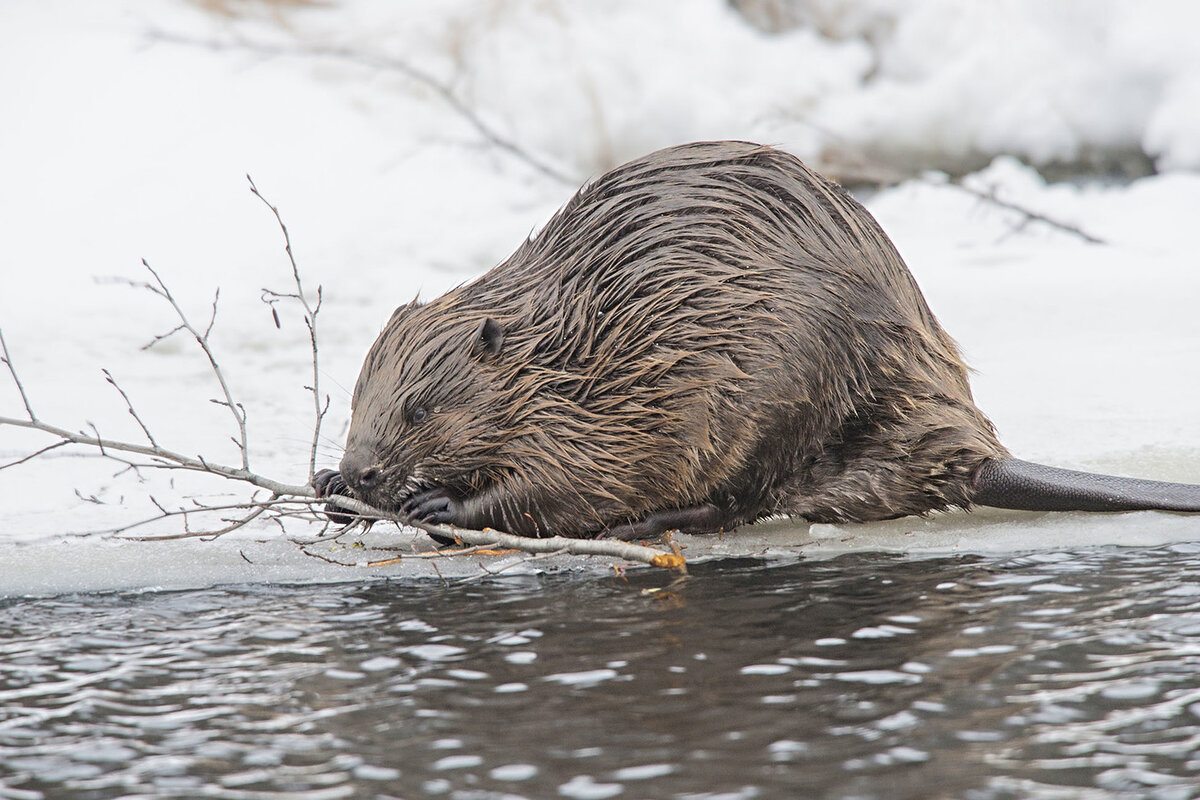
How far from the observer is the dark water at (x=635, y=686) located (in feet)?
6.54

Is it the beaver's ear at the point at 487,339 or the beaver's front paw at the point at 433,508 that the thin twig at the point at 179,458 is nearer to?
the beaver's front paw at the point at 433,508

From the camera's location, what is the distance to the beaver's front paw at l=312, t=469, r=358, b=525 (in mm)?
3504

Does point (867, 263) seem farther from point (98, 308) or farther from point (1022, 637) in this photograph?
point (98, 308)

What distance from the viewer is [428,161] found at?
6934mm

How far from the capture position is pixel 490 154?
7023 mm

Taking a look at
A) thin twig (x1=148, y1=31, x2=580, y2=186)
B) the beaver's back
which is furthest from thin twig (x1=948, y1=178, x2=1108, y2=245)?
the beaver's back

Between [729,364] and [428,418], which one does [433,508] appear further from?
[729,364]

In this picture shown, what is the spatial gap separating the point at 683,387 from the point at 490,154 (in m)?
3.87

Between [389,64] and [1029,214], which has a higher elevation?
[389,64]

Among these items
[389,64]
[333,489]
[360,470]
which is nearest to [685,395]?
[360,470]

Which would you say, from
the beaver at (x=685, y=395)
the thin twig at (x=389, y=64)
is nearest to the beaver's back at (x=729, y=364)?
the beaver at (x=685, y=395)

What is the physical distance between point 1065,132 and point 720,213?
4114mm

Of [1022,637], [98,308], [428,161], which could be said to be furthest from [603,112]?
[1022,637]

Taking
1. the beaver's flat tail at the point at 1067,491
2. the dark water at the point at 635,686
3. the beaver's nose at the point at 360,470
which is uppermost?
the beaver's nose at the point at 360,470
